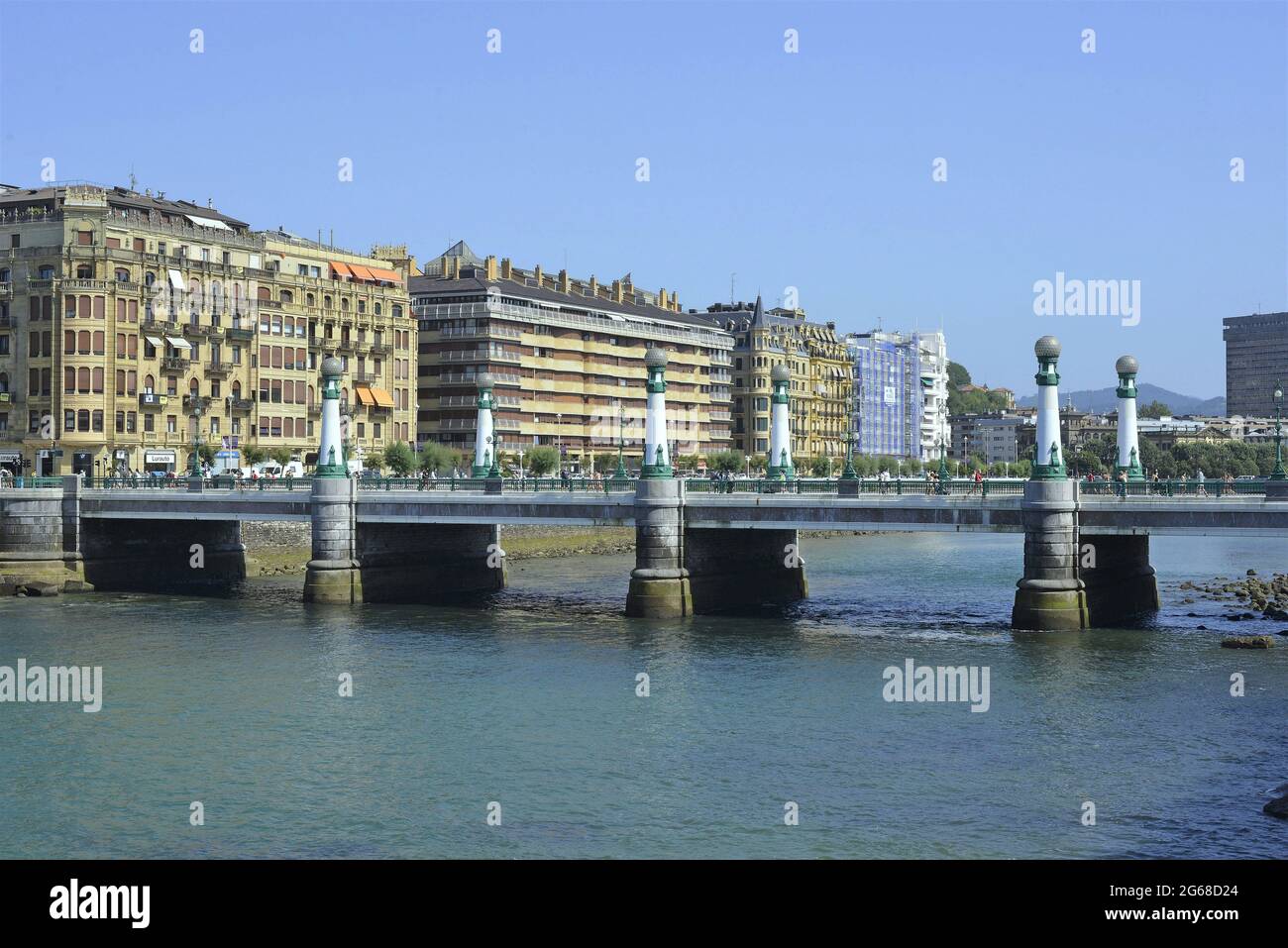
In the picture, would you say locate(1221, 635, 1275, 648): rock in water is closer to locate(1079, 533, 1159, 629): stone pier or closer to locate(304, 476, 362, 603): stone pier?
locate(1079, 533, 1159, 629): stone pier

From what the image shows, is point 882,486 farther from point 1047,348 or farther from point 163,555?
point 163,555

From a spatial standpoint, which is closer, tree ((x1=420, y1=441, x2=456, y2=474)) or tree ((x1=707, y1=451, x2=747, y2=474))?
tree ((x1=420, y1=441, x2=456, y2=474))

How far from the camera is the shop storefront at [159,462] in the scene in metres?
102

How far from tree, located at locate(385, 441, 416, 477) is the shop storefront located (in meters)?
14.8

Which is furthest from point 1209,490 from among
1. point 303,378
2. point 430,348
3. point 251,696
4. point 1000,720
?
point 430,348

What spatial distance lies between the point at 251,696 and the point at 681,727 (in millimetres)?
12335

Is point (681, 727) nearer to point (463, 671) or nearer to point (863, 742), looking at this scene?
point (863, 742)

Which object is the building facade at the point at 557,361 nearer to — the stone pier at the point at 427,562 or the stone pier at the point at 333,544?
the stone pier at the point at 427,562

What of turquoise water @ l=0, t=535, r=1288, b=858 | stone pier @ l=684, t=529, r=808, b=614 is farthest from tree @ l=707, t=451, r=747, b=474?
turquoise water @ l=0, t=535, r=1288, b=858

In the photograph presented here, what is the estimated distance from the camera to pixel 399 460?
11106cm

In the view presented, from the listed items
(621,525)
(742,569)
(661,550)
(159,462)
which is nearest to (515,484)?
(621,525)

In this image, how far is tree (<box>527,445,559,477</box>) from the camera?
126875mm

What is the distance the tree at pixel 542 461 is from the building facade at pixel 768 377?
4831 centimetres

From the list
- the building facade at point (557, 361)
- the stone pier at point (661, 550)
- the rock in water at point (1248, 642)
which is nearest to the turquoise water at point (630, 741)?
the rock in water at point (1248, 642)
